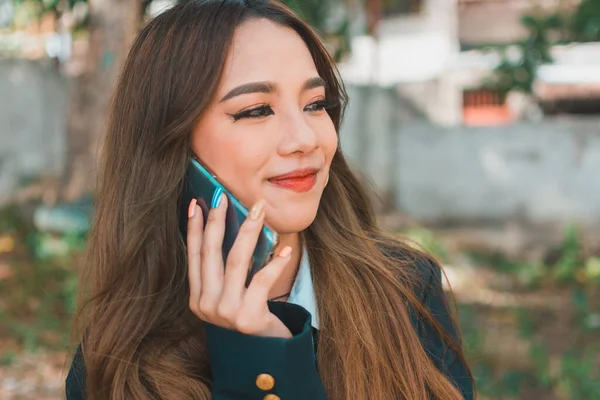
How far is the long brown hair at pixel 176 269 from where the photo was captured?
5.57ft

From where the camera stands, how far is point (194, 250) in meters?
1.60

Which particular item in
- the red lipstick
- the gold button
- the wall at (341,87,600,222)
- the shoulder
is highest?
the red lipstick

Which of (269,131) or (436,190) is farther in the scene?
(436,190)

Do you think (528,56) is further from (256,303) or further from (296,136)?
(256,303)

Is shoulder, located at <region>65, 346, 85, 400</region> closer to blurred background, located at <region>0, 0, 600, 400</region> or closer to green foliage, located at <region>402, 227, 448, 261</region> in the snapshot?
blurred background, located at <region>0, 0, 600, 400</region>

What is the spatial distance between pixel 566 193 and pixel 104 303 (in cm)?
592

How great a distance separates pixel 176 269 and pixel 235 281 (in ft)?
1.25

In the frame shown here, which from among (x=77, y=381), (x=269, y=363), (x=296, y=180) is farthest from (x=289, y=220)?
(x=77, y=381)

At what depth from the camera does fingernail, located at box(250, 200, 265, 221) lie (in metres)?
1.54

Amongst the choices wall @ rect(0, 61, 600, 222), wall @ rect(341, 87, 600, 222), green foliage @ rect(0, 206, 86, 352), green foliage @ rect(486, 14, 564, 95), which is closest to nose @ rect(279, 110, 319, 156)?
green foliage @ rect(0, 206, 86, 352)

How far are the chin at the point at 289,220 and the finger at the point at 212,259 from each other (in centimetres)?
10

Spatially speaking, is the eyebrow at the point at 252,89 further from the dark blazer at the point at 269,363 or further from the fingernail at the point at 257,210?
the dark blazer at the point at 269,363

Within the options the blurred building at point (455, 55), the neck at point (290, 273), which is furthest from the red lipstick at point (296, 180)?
the blurred building at point (455, 55)

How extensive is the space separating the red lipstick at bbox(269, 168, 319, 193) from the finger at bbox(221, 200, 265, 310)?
14cm
